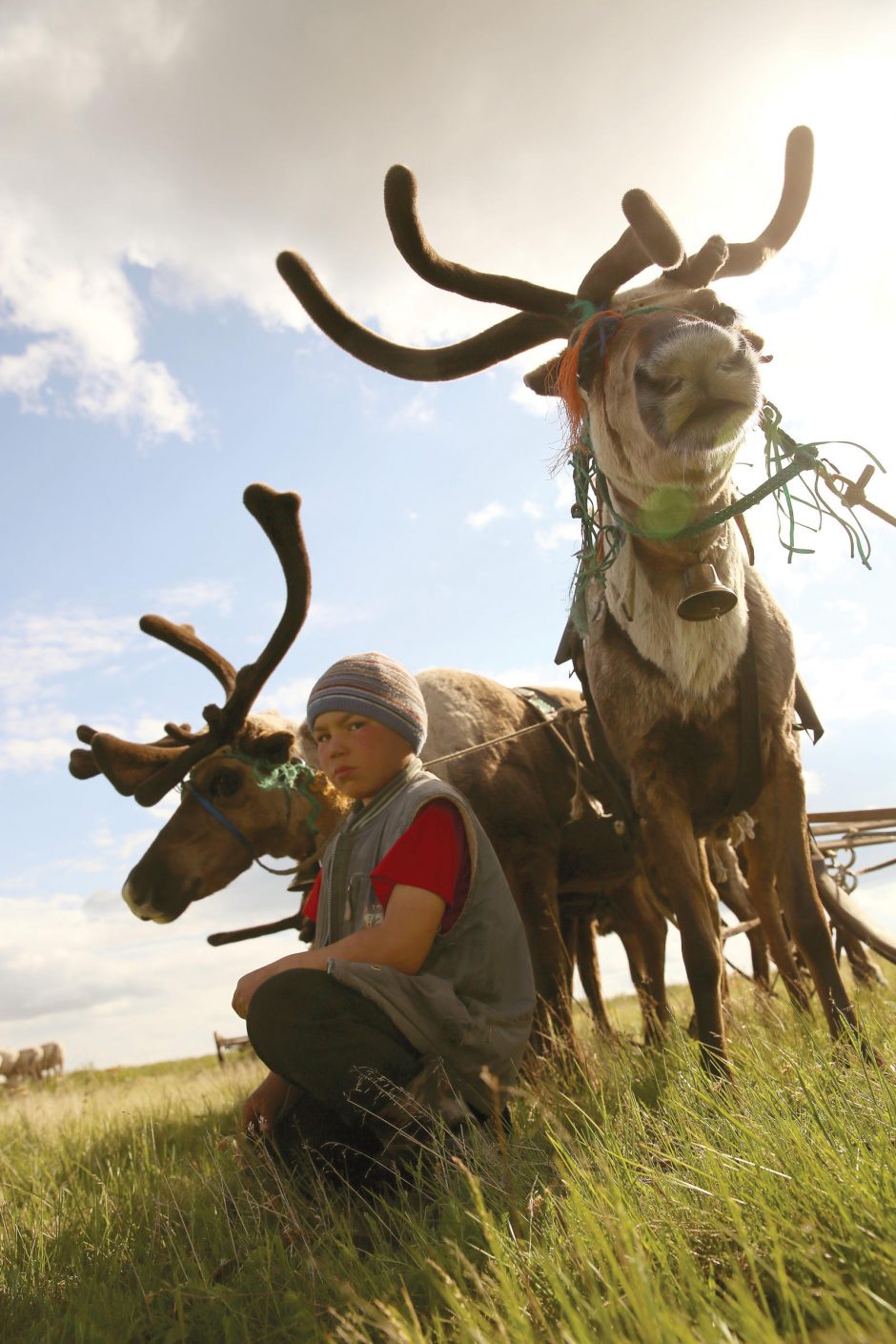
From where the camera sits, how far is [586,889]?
586 cm

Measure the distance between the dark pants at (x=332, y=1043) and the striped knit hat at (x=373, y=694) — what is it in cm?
86

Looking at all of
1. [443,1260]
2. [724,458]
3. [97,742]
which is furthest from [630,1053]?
[97,742]

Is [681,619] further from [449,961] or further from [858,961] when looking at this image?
[858,961]

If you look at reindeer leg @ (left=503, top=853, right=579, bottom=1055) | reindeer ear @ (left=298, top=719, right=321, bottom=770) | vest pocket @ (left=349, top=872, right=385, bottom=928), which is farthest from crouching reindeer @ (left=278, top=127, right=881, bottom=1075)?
reindeer ear @ (left=298, top=719, right=321, bottom=770)

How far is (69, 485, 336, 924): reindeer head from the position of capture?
5.31 metres

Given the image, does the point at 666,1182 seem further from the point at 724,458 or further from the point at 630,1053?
the point at 724,458

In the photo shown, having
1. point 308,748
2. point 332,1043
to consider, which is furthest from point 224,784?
point 332,1043

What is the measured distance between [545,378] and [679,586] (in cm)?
118

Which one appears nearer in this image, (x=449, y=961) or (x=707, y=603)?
(x=449, y=961)

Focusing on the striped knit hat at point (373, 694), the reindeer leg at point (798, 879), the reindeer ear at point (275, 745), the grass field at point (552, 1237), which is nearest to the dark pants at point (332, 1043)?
the grass field at point (552, 1237)

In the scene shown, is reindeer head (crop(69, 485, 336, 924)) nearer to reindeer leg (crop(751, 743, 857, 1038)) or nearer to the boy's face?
the boy's face

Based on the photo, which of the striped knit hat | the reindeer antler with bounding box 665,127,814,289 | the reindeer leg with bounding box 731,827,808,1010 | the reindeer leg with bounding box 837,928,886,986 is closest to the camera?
the striped knit hat

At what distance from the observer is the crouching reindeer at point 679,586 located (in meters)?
3.20

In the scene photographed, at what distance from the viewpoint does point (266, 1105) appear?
115 inches
